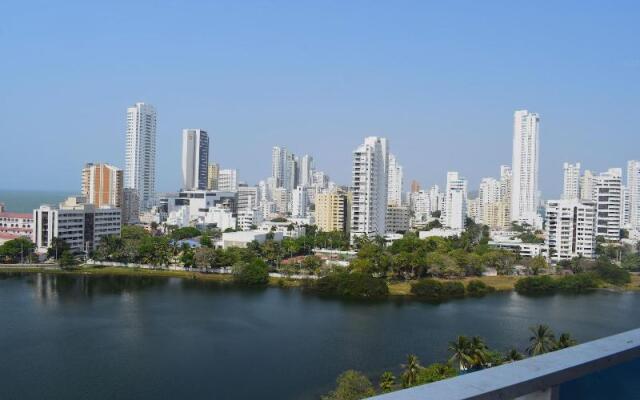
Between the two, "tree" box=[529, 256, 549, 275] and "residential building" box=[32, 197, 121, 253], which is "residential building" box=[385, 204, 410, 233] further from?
"residential building" box=[32, 197, 121, 253]

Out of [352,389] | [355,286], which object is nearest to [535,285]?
[355,286]

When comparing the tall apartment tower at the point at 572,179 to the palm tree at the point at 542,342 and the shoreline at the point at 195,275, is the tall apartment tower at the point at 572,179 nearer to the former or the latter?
the shoreline at the point at 195,275

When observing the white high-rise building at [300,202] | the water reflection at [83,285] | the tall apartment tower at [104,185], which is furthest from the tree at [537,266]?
the tall apartment tower at [104,185]

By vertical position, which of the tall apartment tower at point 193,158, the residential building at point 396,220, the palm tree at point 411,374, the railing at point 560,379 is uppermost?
the tall apartment tower at point 193,158

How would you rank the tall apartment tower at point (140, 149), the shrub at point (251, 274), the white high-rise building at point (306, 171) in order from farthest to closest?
the white high-rise building at point (306, 171) → the tall apartment tower at point (140, 149) → the shrub at point (251, 274)

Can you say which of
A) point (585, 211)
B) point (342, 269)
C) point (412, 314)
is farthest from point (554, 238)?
point (412, 314)

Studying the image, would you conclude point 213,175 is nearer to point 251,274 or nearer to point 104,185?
point 104,185
